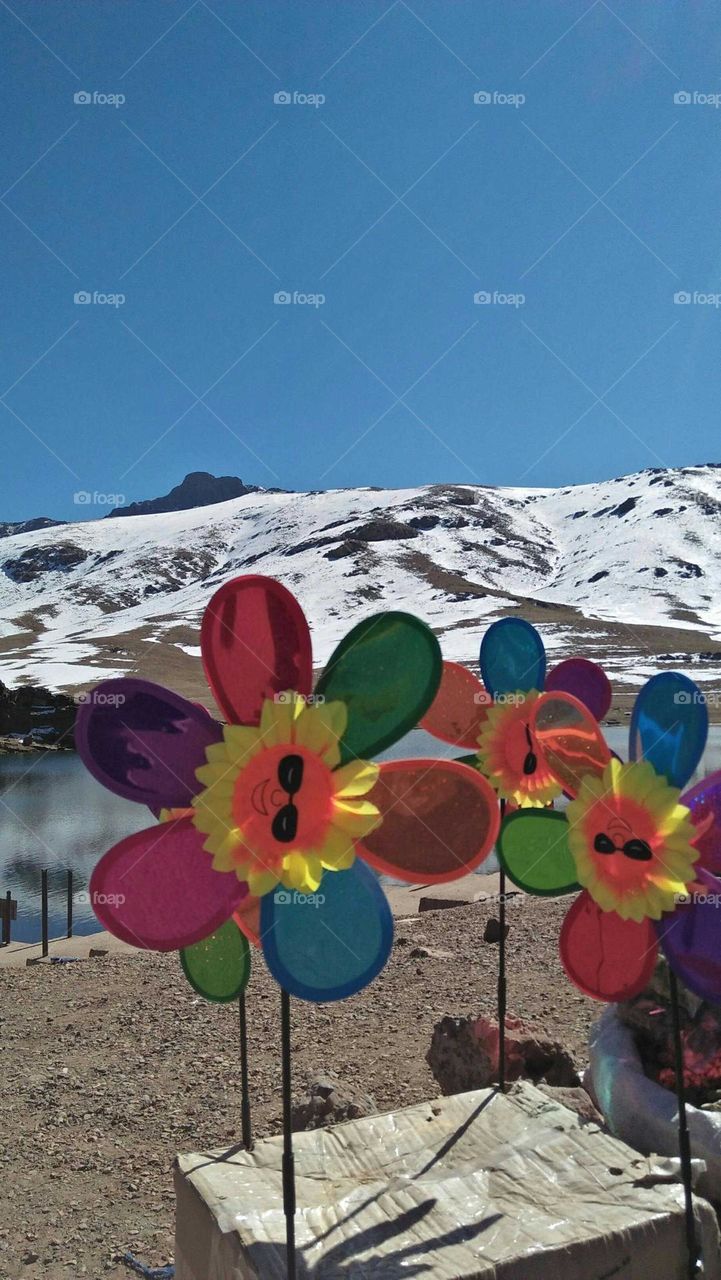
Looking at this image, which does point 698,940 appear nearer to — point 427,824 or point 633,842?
point 633,842

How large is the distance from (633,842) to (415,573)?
414 feet


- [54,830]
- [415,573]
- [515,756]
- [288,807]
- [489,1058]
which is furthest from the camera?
[415,573]

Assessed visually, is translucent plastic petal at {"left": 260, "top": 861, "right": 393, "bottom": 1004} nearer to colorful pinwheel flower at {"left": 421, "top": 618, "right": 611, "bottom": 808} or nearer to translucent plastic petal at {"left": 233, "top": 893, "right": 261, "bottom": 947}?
translucent plastic petal at {"left": 233, "top": 893, "right": 261, "bottom": 947}

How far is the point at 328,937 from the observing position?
2721mm

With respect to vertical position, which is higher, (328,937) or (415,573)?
(415,573)

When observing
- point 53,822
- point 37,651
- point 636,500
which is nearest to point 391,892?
point 53,822

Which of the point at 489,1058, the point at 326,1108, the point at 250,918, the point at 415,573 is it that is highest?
the point at 415,573

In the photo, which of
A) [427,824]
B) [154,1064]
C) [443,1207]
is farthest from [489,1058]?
[154,1064]

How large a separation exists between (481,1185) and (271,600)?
97.9 inches

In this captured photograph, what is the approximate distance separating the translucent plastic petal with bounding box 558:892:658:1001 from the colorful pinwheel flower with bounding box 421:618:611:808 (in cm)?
63

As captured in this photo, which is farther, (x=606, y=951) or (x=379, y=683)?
(x=606, y=951)

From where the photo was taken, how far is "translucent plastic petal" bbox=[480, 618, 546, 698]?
4422mm

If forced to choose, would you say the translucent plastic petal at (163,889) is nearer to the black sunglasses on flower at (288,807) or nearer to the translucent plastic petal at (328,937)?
the translucent plastic petal at (328,937)

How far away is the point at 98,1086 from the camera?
586 cm
